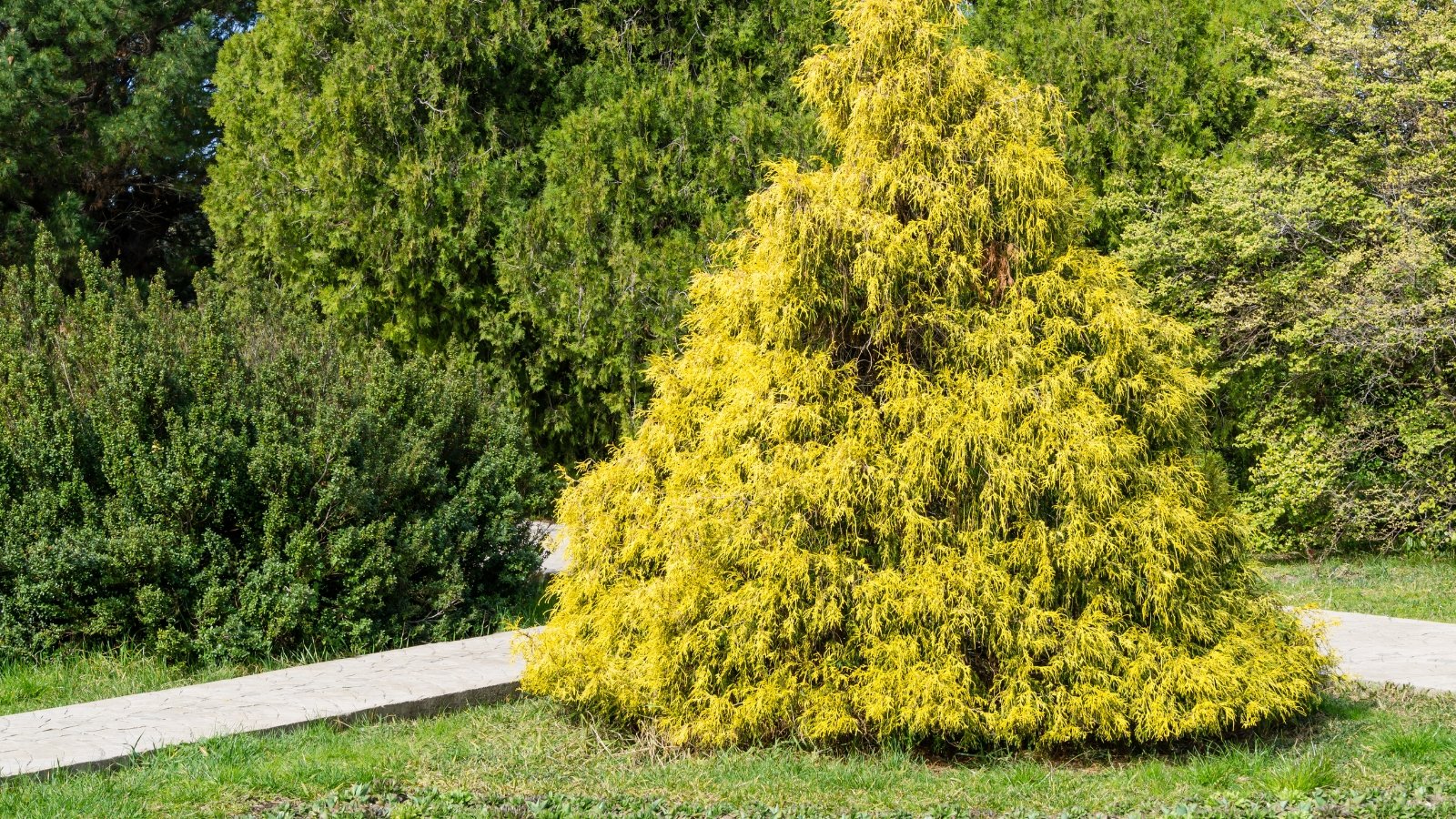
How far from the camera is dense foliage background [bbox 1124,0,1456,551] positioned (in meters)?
10.5

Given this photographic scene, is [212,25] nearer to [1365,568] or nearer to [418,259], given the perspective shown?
[418,259]

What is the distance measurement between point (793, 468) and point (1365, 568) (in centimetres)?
800

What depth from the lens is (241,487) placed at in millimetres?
6820

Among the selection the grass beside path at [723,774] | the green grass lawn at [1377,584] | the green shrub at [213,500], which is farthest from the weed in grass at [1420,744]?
the green shrub at [213,500]

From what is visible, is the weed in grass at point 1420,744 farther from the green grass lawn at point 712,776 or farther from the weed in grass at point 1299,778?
the weed in grass at point 1299,778

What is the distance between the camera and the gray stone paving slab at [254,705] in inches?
189

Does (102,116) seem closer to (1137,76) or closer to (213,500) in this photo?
(213,500)

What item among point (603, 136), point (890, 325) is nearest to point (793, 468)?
point (890, 325)

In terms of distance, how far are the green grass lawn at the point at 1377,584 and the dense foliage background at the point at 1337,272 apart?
270 millimetres

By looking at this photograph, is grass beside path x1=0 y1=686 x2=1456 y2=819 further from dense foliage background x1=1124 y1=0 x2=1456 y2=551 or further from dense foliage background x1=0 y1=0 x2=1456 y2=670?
dense foliage background x1=1124 y1=0 x2=1456 y2=551

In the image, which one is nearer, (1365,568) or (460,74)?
(1365,568)

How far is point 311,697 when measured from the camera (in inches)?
225

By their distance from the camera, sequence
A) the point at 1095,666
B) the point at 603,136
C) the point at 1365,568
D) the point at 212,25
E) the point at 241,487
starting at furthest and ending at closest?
the point at 212,25
the point at 603,136
the point at 1365,568
the point at 241,487
the point at 1095,666

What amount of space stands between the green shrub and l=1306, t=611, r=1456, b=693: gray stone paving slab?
16.7 feet
